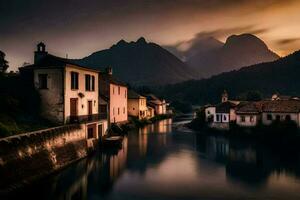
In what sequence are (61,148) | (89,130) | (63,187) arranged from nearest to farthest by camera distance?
1. (63,187)
2. (61,148)
3. (89,130)

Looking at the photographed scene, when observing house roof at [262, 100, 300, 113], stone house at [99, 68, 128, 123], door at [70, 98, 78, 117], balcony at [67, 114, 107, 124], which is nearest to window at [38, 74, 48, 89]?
door at [70, 98, 78, 117]

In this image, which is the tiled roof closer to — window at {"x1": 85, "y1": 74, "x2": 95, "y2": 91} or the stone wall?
window at {"x1": 85, "y1": 74, "x2": 95, "y2": 91}

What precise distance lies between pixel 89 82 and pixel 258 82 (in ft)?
461

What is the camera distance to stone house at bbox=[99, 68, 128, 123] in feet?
170

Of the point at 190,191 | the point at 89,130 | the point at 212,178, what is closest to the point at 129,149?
the point at 89,130

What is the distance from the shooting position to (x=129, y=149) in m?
39.9

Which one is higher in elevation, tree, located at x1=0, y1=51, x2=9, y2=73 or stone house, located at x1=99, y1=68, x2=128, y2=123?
tree, located at x1=0, y1=51, x2=9, y2=73

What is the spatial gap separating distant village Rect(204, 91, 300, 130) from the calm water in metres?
9.79

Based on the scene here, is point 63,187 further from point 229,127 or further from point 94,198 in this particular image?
point 229,127

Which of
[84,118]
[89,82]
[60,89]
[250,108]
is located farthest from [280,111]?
[60,89]

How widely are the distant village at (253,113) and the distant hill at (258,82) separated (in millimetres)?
86385

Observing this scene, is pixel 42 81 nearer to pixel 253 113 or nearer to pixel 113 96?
pixel 113 96

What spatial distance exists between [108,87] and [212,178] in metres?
29.8

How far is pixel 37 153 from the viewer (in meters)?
23.7
